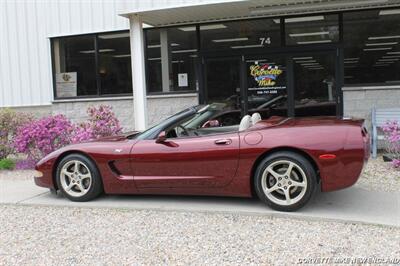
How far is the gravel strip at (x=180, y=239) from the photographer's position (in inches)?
170

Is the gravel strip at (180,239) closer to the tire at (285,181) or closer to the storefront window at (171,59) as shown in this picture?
the tire at (285,181)

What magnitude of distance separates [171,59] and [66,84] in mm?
2911

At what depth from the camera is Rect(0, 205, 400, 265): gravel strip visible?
431 cm

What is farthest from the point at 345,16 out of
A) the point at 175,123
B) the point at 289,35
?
the point at 175,123

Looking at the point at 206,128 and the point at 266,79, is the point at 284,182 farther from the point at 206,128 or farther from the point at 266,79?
the point at 266,79

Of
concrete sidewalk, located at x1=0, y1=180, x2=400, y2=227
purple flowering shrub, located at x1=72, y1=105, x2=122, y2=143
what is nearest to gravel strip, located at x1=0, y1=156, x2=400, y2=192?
concrete sidewalk, located at x1=0, y1=180, x2=400, y2=227

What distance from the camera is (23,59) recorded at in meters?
12.7

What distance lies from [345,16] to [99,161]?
21.5 ft

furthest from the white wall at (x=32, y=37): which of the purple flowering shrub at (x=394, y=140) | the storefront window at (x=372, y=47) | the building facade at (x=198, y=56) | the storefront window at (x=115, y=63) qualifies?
the purple flowering shrub at (x=394, y=140)

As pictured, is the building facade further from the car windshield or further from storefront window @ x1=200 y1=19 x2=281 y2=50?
the car windshield

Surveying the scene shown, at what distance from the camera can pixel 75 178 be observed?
6.37m

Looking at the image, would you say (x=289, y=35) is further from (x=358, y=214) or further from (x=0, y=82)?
(x=0, y=82)

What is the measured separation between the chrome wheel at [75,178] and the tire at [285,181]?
2.21 metres

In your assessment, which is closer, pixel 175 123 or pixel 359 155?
pixel 359 155
